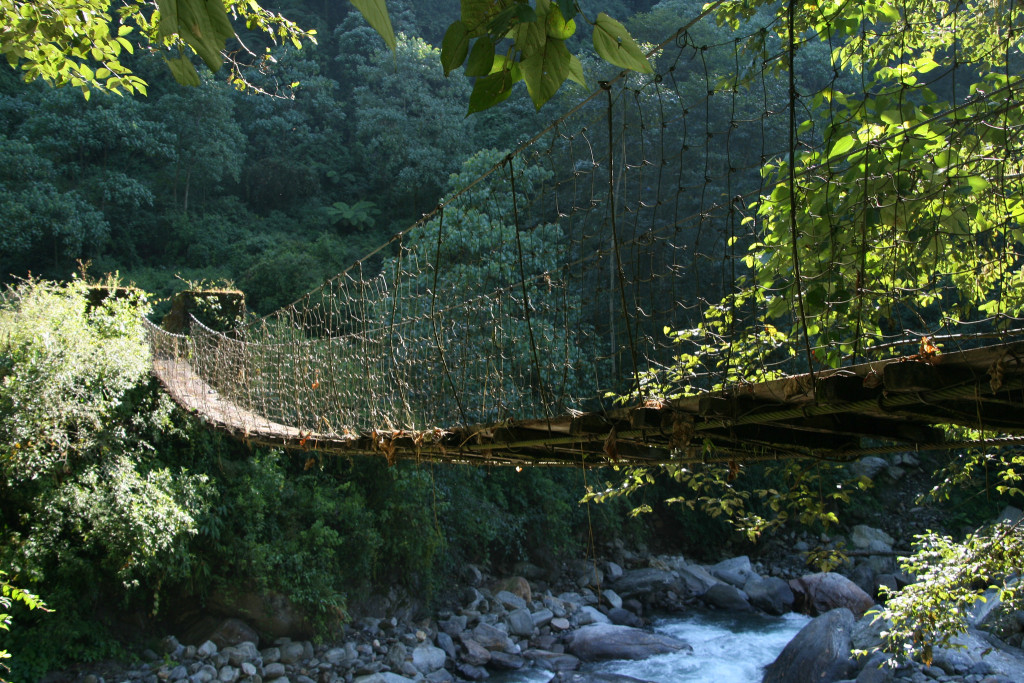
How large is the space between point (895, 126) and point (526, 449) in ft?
3.97

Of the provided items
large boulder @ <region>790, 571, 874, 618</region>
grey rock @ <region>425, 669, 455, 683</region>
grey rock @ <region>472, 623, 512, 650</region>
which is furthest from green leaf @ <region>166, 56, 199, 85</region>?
large boulder @ <region>790, 571, 874, 618</region>

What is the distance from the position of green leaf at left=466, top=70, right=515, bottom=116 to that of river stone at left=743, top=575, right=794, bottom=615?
22.2 ft

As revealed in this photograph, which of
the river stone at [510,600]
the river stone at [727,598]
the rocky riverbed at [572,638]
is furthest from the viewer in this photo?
the river stone at [727,598]

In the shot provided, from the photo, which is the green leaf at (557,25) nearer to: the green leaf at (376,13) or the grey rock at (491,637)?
the green leaf at (376,13)

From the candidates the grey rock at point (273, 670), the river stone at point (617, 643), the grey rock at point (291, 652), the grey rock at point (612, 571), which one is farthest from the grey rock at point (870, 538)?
the grey rock at point (273, 670)

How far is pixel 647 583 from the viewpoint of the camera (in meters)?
6.73

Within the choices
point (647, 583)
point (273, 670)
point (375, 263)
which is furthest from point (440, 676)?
point (375, 263)

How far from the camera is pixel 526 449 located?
82.1 inches

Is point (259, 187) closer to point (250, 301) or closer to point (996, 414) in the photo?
point (250, 301)

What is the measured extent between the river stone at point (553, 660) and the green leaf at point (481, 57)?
5266mm

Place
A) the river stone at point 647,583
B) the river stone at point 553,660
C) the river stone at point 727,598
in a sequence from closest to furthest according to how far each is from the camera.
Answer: the river stone at point 553,660
the river stone at point 727,598
the river stone at point 647,583

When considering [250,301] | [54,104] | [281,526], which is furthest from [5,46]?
[54,104]

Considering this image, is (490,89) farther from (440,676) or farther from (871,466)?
(871,466)

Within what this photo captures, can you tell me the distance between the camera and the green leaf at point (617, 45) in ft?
1.65
